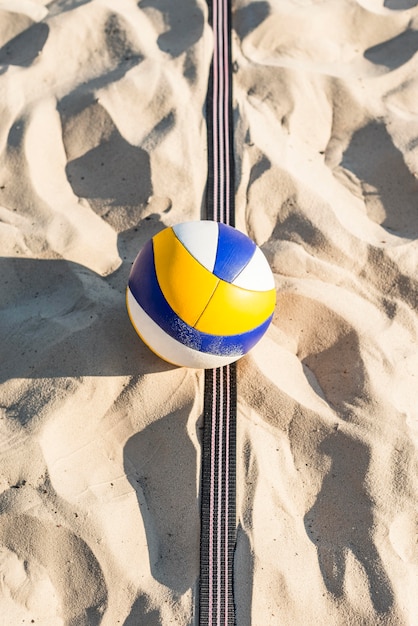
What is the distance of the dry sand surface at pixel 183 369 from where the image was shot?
5.21 meters

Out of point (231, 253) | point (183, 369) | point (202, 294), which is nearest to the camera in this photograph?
point (202, 294)

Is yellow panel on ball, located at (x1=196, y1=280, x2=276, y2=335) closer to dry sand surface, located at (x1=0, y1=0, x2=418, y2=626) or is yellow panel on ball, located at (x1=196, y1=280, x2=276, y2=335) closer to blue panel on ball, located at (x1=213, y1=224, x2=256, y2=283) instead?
blue panel on ball, located at (x1=213, y1=224, x2=256, y2=283)

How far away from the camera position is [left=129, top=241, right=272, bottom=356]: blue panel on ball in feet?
17.1

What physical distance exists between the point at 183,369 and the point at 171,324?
0.89 meters

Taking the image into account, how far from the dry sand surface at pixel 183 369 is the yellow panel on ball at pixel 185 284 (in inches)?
38.9

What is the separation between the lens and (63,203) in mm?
6914

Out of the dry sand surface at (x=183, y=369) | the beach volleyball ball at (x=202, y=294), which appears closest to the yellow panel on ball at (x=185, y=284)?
the beach volleyball ball at (x=202, y=294)

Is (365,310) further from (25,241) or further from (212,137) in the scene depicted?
(25,241)

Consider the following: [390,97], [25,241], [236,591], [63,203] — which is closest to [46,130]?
[63,203]

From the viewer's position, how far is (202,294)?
5129 millimetres

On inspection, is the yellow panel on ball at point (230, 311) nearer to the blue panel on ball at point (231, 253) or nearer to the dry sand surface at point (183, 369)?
the blue panel on ball at point (231, 253)

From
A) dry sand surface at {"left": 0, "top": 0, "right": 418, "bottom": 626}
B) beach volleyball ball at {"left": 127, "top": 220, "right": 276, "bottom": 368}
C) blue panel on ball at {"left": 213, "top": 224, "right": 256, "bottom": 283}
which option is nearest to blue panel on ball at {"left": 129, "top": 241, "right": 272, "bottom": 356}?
beach volleyball ball at {"left": 127, "top": 220, "right": 276, "bottom": 368}

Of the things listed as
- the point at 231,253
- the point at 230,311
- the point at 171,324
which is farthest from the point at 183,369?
the point at 231,253

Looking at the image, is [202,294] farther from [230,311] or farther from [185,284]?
[230,311]
